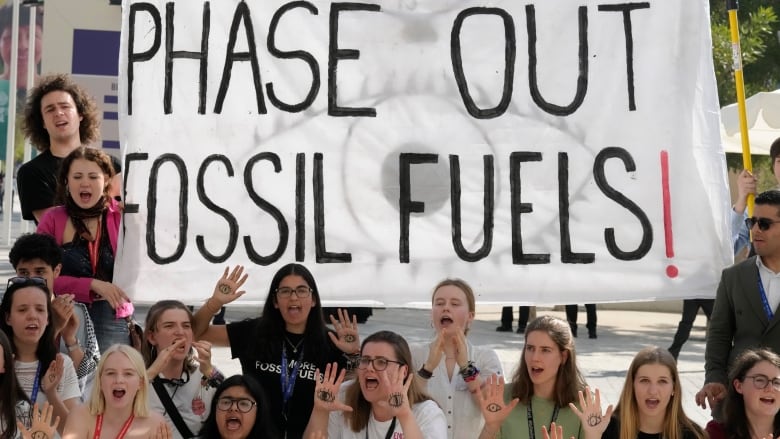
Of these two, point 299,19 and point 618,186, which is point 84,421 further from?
point 618,186

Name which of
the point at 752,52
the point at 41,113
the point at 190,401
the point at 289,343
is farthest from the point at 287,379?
the point at 752,52

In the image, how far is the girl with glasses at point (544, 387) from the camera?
5.76m

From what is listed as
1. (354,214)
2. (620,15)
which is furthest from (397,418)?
(620,15)

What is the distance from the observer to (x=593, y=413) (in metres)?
5.49

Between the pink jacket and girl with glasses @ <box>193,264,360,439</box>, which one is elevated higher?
the pink jacket


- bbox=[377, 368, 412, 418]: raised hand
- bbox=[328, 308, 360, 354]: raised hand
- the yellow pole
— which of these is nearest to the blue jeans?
bbox=[328, 308, 360, 354]: raised hand

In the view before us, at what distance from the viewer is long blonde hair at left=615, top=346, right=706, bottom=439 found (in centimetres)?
562

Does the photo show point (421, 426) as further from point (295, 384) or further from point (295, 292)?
Result: point (295, 292)

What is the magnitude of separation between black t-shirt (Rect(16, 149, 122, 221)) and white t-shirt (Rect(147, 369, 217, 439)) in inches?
39.9

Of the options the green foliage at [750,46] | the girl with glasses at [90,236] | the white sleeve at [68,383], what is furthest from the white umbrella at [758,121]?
the white sleeve at [68,383]

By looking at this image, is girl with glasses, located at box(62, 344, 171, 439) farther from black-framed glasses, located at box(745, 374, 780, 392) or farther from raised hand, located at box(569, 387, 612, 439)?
black-framed glasses, located at box(745, 374, 780, 392)

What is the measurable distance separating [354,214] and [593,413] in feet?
4.88

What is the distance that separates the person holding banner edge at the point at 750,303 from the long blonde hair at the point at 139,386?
2209 mm

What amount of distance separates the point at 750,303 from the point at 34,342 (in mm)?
2882
